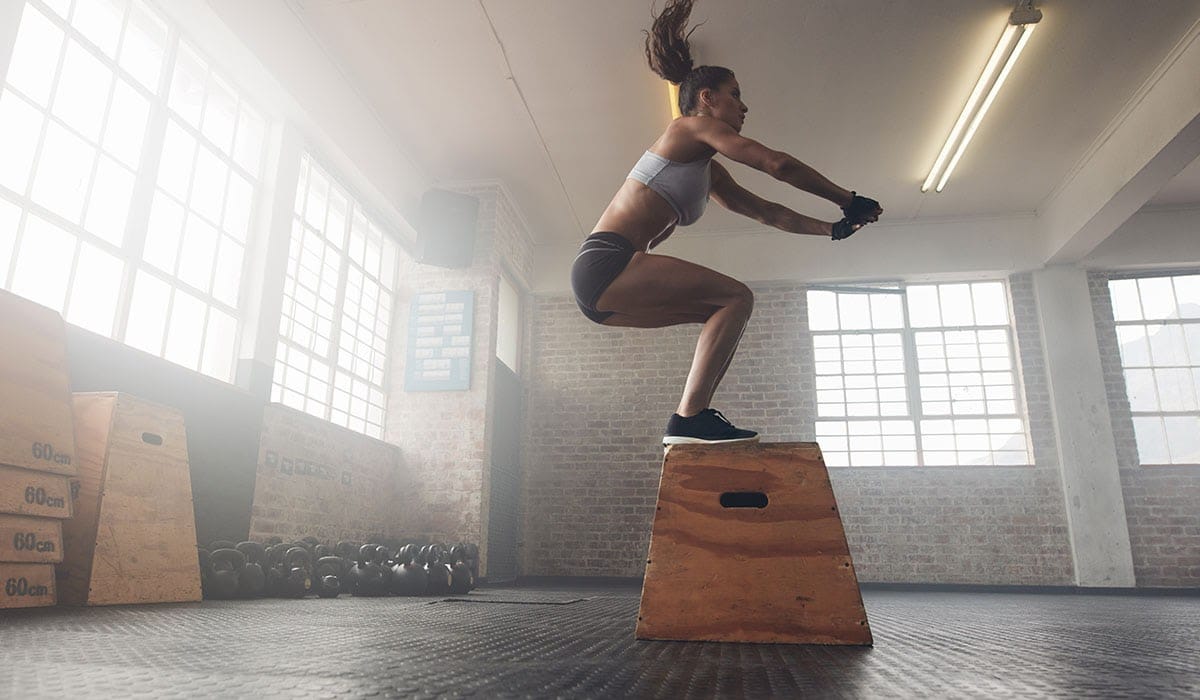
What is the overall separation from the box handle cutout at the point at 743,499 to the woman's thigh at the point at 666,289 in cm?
63

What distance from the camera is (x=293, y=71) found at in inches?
215

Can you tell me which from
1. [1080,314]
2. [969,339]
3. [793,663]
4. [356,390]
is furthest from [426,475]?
[1080,314]

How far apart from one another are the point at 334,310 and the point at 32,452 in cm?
379

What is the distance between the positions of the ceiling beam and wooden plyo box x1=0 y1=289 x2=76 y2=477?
7.68 m

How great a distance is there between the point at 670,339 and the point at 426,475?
→ 350 centimetres

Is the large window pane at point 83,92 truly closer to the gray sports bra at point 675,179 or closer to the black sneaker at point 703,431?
the gray sports bra at point 675,179

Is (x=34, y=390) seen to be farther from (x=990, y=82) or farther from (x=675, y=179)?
(x=990, y=82)

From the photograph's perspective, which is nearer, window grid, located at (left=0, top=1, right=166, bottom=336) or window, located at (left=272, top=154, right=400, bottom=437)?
window grid, located at (left=0, top=1, right=166, bottom=336)

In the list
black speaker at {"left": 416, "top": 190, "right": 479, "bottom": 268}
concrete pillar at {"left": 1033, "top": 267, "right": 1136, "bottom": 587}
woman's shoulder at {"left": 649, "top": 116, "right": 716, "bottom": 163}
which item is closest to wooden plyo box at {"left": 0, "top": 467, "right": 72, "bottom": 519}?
woman's shoulder at {"left": 649, "top": 116, "right": 716, "bottom": 163}

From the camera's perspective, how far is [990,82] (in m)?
5.98

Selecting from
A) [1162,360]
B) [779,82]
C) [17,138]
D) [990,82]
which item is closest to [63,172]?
[17,138]

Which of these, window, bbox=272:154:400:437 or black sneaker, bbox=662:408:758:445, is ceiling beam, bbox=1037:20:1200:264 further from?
window, bbox=272:154:400:437

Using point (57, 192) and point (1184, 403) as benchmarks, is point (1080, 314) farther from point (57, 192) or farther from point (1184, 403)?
point (57, 192)

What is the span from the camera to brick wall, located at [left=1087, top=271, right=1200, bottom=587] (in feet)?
24.2
